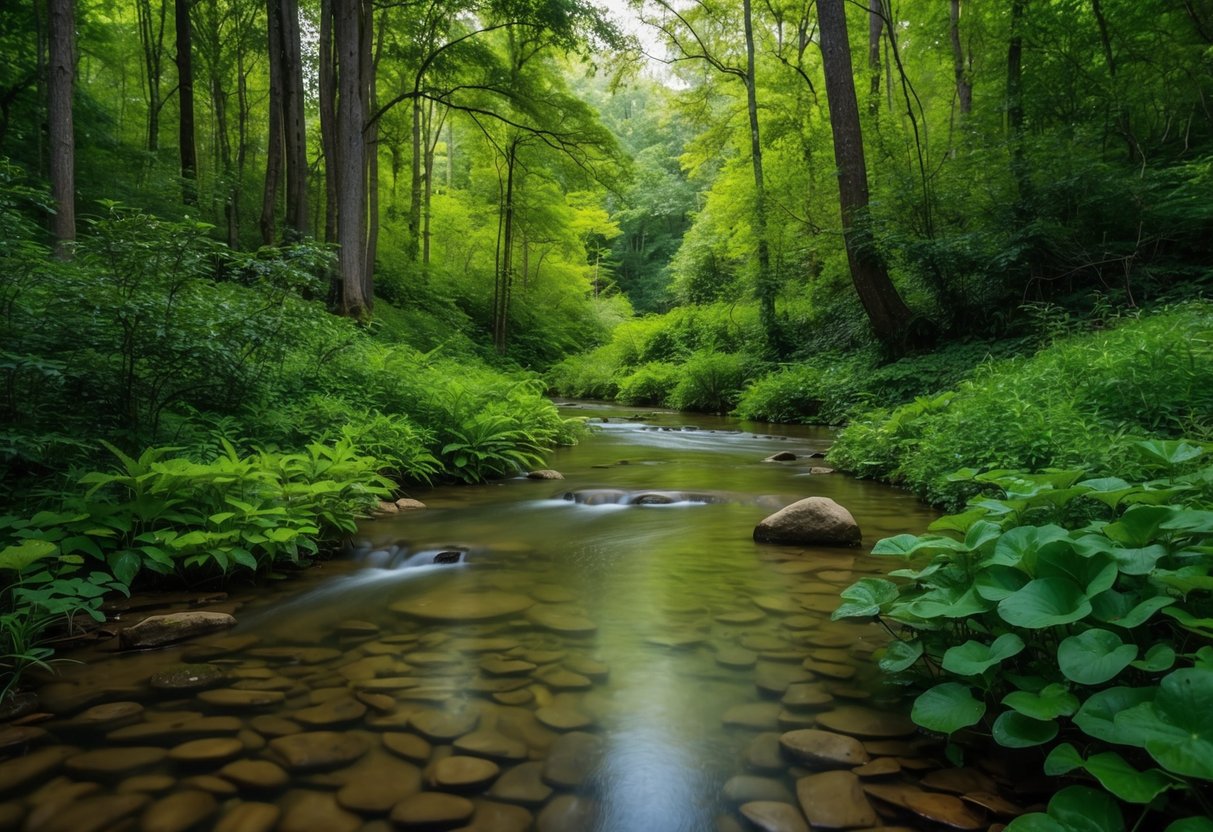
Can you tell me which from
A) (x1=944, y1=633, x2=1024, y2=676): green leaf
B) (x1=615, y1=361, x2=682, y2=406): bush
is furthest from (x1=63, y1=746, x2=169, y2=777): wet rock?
(x1=615, y1=361, x2=682, y2=406): bush

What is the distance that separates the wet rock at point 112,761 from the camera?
1809 millimetres

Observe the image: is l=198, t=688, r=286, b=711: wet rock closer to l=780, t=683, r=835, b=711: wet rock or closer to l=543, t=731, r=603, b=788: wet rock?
l=543, t=731, r=603, b=788: wet rock

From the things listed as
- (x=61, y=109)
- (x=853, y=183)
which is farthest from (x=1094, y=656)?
(x=853, y=183)

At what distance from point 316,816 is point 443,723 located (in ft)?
1.67

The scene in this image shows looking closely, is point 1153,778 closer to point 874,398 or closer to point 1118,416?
point 1118,416

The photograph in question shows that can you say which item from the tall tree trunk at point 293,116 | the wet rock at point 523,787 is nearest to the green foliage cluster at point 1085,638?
the wet rock at point 523,787

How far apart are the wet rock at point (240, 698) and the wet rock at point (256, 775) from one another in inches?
13.6

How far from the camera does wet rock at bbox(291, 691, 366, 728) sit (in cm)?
211

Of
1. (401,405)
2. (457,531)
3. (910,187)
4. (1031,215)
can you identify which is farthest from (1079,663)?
(910,187)

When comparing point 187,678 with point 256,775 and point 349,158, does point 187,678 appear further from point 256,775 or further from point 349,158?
point 349,158

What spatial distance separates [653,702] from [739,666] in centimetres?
44

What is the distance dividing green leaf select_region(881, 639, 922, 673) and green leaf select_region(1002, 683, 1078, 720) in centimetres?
41

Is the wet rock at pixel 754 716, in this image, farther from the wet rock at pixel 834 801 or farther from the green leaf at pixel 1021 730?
the green leaf at pixel 1021 730

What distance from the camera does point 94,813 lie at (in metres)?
1.64
